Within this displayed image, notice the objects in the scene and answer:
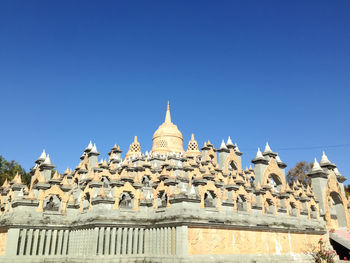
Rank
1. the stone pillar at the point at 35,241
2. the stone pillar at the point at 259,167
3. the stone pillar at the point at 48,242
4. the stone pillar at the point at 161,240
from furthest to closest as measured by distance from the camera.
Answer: the stone pillar at the point at 259,167, the stone pillar at the point at 48,242, the stone pillar at the point at 35,241, the stone pillar at the point at 161,240

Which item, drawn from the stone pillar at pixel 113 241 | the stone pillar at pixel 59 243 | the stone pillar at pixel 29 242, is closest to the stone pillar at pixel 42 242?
the stone pillar at pixel 29 242

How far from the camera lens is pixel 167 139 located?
4800 cm

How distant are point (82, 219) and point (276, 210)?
17.1m

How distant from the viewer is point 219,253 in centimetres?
2461

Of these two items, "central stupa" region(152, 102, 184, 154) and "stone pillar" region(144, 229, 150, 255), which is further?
"central stupa" region(152, 102, 184, 154)

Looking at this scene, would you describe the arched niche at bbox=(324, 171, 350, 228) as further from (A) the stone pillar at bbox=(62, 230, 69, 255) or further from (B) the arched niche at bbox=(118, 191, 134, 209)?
(A) the stone pillar at bbox=(62, 230, 69, 255)

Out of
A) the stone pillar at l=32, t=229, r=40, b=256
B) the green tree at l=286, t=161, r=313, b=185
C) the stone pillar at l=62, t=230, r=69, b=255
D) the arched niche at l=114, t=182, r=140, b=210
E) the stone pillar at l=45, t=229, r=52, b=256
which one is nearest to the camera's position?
the stone pillar at l=32, t=229, r=40, b=256

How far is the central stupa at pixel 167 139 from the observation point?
156ft

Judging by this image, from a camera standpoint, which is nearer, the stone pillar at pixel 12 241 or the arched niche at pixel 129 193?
the stone pillar at pixel 12 241

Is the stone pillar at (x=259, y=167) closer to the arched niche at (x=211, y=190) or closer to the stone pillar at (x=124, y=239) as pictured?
the arched niche at (x=211, y=190)

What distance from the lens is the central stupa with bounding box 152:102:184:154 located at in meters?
47.4

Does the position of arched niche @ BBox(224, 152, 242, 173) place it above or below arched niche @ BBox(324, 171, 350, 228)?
above

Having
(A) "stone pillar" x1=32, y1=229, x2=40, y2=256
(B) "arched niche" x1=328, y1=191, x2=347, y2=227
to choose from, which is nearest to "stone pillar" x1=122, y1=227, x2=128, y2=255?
(A) "stone pillar" x1=32, y1=229, x2=40, y2=256

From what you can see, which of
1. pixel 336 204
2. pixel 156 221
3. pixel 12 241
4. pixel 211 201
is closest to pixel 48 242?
pixel 12 241
